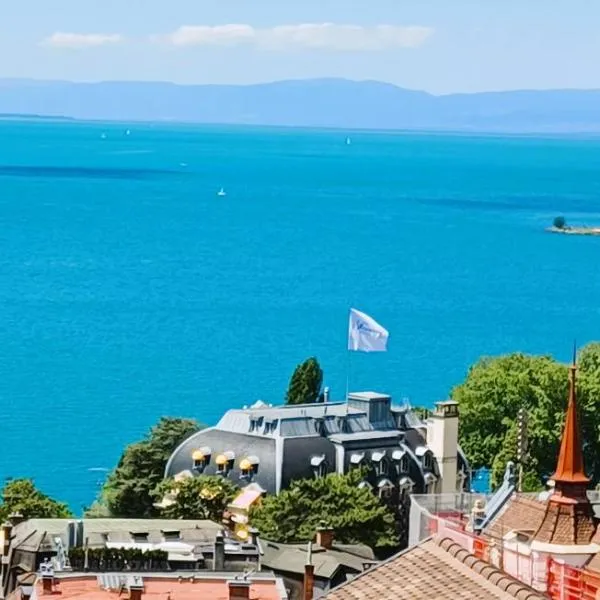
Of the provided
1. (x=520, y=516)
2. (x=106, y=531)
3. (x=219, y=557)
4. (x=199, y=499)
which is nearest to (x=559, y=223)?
(x=199, y=499)

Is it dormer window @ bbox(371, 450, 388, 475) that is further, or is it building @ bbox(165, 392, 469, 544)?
dormer window @ bbox(371, 450, 388, 475)

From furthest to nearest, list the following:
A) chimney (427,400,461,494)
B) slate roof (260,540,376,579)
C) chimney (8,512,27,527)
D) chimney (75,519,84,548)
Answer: chimney (427,400,461,494)
chimney (8,512,27,527)
slate roof (260,540,376,579)
chimney (75,519,84,548)

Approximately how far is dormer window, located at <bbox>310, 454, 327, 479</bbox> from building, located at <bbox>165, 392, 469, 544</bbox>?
0.02 meters

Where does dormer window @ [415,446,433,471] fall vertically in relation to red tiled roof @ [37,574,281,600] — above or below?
below

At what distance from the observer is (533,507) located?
22.4 m

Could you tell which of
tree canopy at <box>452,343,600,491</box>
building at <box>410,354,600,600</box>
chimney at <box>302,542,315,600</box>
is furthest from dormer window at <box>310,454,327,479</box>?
building at <box>410,354,600,600</box>

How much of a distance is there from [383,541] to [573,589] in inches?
1179

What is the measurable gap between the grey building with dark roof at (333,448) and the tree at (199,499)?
1.79 meters

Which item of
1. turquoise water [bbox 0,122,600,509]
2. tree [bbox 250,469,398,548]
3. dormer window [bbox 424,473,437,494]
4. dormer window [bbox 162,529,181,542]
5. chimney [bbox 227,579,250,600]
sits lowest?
turquoise water [bbox 0,122,600,509]

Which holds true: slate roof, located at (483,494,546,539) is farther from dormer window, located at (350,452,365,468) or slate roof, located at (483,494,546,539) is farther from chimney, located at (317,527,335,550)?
dormer window, located at (350,452,365,468)

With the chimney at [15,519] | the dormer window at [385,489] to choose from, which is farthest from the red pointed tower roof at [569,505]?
the dormer window at [385,489]

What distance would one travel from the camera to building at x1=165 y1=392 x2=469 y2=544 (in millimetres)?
46156

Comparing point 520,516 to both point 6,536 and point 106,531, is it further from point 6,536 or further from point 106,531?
point 6,536

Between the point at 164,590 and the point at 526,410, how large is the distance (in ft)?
109
